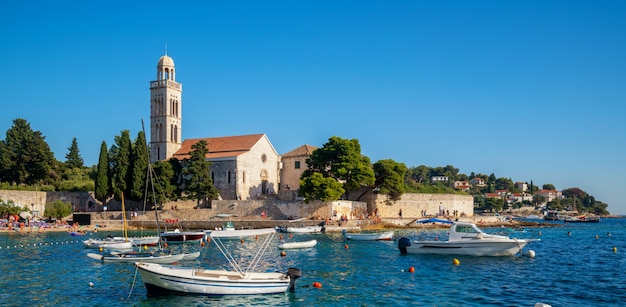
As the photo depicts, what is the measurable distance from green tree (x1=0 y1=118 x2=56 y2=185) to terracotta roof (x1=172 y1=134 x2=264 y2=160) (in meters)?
14.5

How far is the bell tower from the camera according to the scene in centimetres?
6612

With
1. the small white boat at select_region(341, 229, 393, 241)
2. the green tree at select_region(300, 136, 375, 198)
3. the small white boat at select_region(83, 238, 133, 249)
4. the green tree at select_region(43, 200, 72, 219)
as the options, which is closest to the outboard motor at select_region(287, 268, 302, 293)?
the small white boat at select_region(83, 238, 133, 249)

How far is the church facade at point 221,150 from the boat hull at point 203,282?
1643 inches

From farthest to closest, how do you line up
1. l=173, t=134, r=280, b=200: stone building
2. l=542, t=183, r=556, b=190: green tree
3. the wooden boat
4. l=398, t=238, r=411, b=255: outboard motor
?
l=542, t=183, r=556, b=190: green tree
l=173, t=134, r=280, b=200: stone building
the wooden boat
l=398, t=238, r=411, b=255: outboard motor

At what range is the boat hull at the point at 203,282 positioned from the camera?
1722 cm

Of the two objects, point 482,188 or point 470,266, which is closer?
point 470,266

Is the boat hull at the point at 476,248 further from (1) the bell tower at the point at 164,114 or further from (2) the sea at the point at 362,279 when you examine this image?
(1) the bell tower at the point at 164,114

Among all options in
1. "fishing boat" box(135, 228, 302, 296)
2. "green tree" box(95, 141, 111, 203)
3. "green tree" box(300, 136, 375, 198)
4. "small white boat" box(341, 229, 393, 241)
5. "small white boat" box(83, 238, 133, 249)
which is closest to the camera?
"fishing boat" box(135, 228, 302, 296)

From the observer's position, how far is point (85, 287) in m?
19.6

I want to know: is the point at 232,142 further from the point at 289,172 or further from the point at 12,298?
the point at 12,298

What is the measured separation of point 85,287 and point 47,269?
5.90 m

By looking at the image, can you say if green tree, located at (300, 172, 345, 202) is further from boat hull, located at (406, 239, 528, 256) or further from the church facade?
boat hull, located at (406, 239, 528, 256)

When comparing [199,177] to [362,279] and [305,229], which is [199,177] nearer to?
[305,229]

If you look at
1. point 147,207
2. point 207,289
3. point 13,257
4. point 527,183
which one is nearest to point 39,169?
point 147,207
